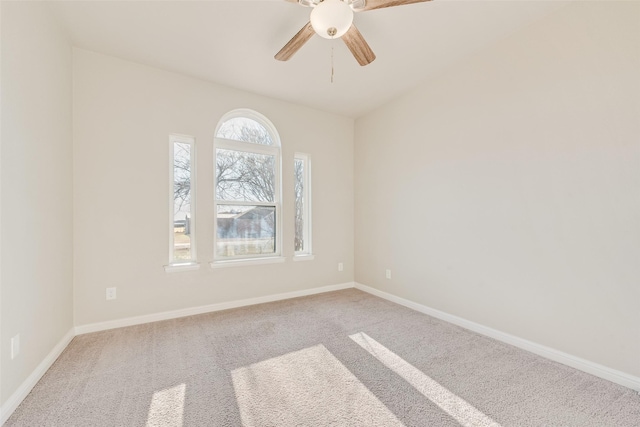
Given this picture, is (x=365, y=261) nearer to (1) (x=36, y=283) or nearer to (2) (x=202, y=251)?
(2) (x=202, y=251)

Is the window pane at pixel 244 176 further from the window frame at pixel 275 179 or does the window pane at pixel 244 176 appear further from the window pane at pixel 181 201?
the window pane at pixel 181 201

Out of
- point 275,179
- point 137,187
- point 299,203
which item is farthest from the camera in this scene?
point 299,203

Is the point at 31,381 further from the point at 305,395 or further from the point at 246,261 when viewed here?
the point at 246,261

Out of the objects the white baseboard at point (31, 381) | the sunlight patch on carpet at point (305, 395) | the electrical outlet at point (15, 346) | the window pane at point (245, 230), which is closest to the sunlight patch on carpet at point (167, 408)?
the sunlight patch on carpet at point (305, 395)

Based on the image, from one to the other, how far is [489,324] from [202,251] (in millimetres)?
2993

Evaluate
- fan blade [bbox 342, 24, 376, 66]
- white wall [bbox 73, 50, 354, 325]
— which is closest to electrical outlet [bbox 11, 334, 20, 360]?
white wall [bbox 73, 50, 354, 325]

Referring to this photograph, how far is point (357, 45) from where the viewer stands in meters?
2.04

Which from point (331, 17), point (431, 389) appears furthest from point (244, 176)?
point (431, 389)

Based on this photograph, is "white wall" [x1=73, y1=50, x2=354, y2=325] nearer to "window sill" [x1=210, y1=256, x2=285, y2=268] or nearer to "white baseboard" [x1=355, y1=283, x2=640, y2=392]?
"window sill" [x1=210, y1=256, x2=285, y2=268]

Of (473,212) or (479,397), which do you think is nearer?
(479,397)

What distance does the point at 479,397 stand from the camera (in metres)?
1.66

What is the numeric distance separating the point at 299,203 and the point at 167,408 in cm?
268

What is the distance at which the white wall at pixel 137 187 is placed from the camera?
2555 mm

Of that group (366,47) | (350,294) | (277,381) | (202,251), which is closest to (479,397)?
Answer: (277,381)
